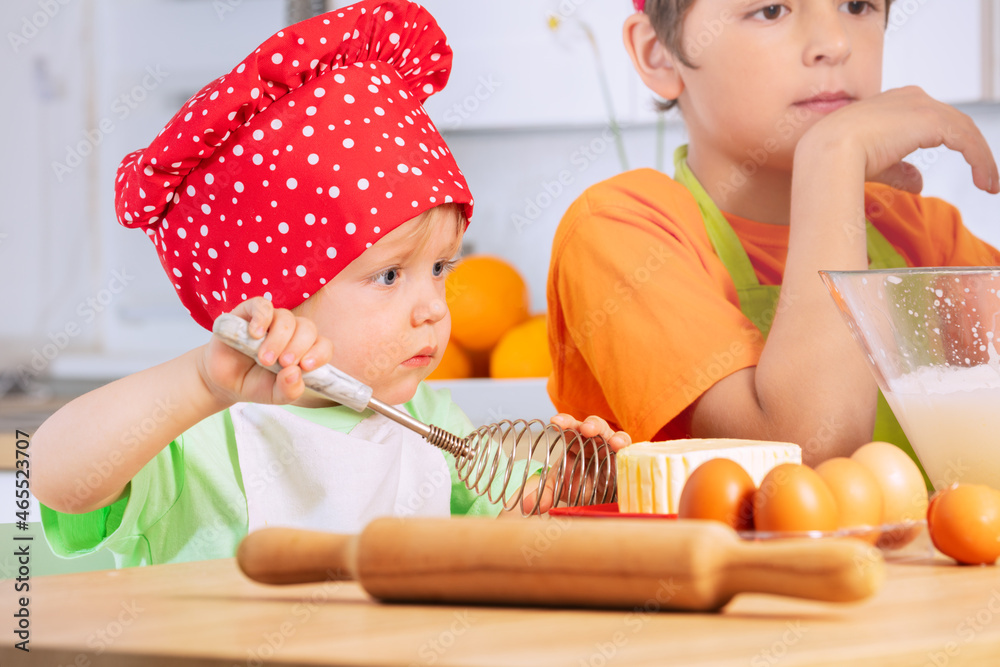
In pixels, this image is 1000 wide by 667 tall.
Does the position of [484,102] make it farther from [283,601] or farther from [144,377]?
[283,601]

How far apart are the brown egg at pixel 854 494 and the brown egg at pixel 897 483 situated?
3cm

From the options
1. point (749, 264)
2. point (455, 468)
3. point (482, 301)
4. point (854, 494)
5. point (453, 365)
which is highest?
point (854, 494)

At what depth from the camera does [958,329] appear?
70 centimetres

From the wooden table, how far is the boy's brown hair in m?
0.95

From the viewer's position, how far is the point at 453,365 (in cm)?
187

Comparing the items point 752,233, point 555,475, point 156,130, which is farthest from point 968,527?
point 156,130

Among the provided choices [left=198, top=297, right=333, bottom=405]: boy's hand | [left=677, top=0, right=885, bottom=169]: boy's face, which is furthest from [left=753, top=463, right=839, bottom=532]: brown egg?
[left=677, top=0, right=885, bottom=169]: boy's face

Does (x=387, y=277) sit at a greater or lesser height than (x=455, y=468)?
greater

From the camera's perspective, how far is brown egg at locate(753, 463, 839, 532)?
486mm

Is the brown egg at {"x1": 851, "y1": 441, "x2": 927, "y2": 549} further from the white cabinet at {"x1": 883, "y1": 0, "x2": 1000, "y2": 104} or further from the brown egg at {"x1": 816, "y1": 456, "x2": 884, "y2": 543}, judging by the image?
the white cabinet at {"x1": 883, "y1": 0, "x2": 1000, "y2": 104}

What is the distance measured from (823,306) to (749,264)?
274mm

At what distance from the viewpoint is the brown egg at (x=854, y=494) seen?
53 cm

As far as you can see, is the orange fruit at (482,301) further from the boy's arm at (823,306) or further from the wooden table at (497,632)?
the wooden table at (497,632)

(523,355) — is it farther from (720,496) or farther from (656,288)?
(720,496)
